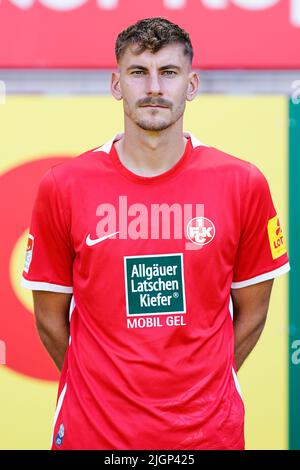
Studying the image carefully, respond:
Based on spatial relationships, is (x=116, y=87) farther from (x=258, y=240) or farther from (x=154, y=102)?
(x=258, y=240)

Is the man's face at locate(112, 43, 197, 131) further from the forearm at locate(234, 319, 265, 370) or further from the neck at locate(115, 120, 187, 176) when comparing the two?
the forearm at locate(234, 319, 265, 370)

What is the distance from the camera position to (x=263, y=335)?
229 cm

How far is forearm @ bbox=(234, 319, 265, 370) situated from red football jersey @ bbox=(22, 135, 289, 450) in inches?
6.6

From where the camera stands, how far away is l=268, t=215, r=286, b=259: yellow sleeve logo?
1848mm

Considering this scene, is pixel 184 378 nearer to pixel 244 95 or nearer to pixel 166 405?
pixel 166 405

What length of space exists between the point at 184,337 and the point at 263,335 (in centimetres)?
67

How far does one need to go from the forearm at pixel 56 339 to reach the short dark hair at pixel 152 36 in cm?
70

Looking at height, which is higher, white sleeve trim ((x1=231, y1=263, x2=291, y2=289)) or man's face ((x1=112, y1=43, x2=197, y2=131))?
man's face ((x1=112, y1=43, x2=197, y2=131))

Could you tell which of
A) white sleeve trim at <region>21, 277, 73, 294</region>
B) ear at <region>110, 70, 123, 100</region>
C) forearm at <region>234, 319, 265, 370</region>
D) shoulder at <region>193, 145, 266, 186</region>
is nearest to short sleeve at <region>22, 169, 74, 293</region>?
white sleeve trim at <region>21, 277, 73, 294</region>

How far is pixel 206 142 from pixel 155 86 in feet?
2.05

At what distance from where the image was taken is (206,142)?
7.46 ft

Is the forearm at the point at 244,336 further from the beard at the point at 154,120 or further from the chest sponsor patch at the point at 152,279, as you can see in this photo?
the beard at the point at 154,120

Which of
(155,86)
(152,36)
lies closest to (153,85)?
(155,86)

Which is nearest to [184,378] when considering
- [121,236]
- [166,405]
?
[166,405]
